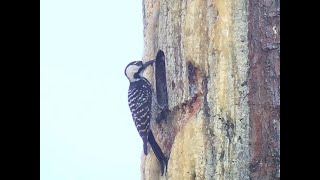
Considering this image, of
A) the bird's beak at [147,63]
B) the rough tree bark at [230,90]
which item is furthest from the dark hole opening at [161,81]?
the rough tree bark at [230,90]

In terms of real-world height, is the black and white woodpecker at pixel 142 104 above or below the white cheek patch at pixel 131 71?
below

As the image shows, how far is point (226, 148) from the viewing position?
3715 millimetres

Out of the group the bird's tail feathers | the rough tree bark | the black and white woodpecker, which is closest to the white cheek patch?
the black and white woodpecker

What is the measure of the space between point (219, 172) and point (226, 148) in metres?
0.13

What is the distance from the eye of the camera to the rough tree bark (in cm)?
370

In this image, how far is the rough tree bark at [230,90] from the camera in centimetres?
370

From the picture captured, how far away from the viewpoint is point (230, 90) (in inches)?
146

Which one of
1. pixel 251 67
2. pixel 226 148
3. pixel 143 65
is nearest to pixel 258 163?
pixel 226 148

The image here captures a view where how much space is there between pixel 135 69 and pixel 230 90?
0.92m

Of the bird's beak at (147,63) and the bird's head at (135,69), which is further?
the bird's head at (135,69)

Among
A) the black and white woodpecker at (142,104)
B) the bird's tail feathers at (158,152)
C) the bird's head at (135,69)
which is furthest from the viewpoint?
the bird's head at (135,69)

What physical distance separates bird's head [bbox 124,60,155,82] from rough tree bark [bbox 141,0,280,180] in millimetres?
514

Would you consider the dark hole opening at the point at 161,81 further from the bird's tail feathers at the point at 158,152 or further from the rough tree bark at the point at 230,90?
the rough tree bark at the point at 230,90
